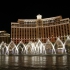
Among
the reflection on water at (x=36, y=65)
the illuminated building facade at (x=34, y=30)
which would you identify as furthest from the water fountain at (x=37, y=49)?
the reflection on water at (x=36, y=65)

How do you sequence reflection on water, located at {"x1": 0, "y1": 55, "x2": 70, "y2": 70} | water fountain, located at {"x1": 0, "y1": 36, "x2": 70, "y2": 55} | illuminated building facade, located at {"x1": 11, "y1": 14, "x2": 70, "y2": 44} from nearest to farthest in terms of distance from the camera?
reflection on water, located at {"x1": 0, "y1": 55, "x2": 70, "y2": 70}, water fountain, located at {"x1": 0, "y1": 36, "x2": 70, "y2": 55}, illuminated building facade, located at {"x1": 11, "y1": 14, "x2": 70, "y2": 44}

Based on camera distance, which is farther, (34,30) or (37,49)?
(34,30)

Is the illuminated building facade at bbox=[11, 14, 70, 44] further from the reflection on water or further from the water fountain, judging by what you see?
the reflection on water

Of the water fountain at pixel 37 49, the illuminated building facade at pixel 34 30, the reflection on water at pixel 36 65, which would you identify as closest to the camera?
the reflection on water at pixel 36 65

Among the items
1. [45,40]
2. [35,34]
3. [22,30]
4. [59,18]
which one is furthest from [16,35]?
[59,18]

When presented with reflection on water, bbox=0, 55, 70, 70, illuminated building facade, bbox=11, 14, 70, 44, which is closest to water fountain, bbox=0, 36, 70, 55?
illuminated building facade, bbox=11, 14, 70, 44

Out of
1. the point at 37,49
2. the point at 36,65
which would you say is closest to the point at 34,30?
the point at 37,49

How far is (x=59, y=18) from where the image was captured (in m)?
98.1

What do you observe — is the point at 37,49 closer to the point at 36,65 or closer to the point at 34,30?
the point at 34,30

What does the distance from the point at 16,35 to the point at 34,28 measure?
12748 mm

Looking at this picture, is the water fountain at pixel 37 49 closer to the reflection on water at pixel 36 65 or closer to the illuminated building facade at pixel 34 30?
the illuminated building facade at pixel 34 30

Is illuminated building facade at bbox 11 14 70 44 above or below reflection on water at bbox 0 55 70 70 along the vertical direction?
above

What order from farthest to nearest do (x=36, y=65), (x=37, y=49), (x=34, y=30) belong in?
Answer: (x=34, y=30) → (x=37, y=49) → (x=36, y=65)

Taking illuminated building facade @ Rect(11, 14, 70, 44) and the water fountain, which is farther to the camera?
illuminated building facade @ Rect(11, 14, 70, 44)
